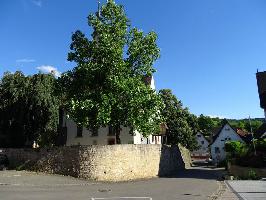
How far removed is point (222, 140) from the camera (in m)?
76.9

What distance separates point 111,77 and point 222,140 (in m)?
48.8

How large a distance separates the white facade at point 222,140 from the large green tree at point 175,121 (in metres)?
8.23

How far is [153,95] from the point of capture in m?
35.6

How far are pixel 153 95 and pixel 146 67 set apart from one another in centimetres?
332

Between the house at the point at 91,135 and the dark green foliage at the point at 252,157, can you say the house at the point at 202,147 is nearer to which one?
the house at the point at 91,135

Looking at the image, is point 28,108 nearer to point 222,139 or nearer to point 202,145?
point 222,139

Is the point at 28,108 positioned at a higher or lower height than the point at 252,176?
higher

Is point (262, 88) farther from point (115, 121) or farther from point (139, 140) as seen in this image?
point (115, 121)

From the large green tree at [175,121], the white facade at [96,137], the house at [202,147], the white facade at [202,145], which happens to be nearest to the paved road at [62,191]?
the white facade at [96,137]

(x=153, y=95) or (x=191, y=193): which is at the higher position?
(x=153, y=95)

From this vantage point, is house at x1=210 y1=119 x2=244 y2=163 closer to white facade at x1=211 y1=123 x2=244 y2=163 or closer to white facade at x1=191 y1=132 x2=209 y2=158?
white facade at x1=211 y1=123 x2=244 y2=163

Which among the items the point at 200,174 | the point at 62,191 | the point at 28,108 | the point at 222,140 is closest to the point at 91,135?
the point at 28,108

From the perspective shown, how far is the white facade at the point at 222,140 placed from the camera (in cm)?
7462

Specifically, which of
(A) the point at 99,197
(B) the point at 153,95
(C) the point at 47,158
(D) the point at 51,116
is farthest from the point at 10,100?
(A) the point at 99,197
